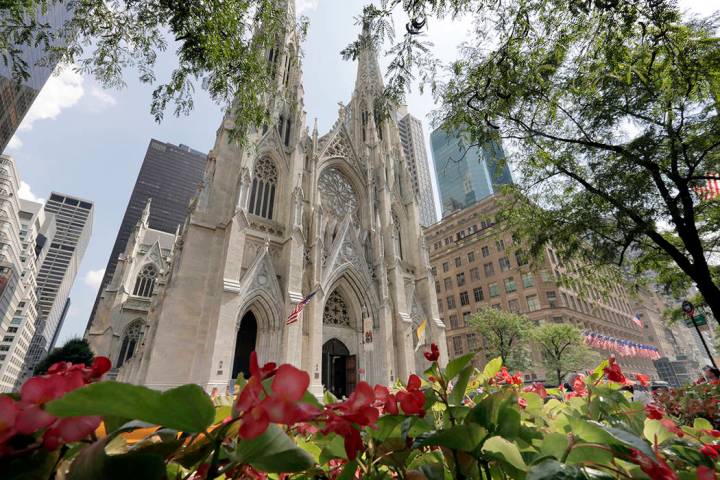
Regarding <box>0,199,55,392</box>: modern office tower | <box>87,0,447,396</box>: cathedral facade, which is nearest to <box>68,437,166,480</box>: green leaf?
<box>87,0,447,396</box>: cathedral facade

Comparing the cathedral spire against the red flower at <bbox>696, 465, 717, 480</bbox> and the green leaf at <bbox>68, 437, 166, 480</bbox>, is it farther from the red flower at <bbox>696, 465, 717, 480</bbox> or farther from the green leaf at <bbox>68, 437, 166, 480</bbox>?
the green leaf at <bbox>68, 437, 166, 480</bbox>

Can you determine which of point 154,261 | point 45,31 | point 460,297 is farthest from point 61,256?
point 45,31

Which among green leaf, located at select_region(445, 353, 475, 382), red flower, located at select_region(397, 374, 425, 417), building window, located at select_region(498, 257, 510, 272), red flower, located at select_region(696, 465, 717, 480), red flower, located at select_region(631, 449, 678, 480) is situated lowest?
red flower, located at select_region(696, 465, 717, 480)

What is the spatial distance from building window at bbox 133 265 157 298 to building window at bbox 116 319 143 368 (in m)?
4.13

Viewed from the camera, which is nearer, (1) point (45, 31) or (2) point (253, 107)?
(1) point (45, 31)

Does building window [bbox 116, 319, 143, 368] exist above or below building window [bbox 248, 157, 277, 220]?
below

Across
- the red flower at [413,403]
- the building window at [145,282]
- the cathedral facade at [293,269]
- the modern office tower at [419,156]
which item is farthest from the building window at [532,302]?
the red flower at [413,403]

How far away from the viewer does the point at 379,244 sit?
2281 centimetres

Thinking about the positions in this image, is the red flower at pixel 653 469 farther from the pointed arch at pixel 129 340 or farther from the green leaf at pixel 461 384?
the pointed arch at pixel 129 340

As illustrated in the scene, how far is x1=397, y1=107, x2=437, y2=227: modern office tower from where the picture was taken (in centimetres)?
7362

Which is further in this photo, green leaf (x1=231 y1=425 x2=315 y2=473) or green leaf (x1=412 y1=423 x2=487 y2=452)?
green leaf (x1=412 y1=423 x2=487 y2=452)

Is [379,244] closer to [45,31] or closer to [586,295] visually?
[586,295]

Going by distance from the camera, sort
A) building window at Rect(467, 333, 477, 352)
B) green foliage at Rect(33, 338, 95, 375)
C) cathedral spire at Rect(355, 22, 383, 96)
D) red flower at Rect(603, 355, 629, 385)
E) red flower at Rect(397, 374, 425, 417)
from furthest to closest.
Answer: building window at Rect(467, 333, 477, 352) < cathedral spire at Rect(355, 22, 383, 96) < green foliage at Rect(33, 338, 95, 375) < red flower at Rect(603, 355, 629, 385) < red flower at Rect(397, 374, 425, 417)

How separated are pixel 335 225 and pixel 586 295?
15.4 metres
